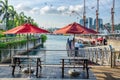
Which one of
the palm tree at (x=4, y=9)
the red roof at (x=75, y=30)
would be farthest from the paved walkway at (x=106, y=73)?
the palm tree at (x=4, y=9)

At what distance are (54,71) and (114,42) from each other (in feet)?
103

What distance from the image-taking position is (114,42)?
45125 millimetres

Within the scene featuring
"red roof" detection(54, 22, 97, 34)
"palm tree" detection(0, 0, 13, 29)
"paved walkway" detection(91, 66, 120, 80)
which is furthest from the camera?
"palm tree" detection(0, 0, 13, 29)

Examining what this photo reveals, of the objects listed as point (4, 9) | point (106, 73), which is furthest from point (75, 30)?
point (4, 9)

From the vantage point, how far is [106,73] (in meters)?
15.4

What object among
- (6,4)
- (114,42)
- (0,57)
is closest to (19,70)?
(0,57)

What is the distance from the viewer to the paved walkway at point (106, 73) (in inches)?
560

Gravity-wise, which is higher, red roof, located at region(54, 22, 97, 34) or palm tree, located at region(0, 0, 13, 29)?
palm tree, located at region(0, 0, 13, 29)

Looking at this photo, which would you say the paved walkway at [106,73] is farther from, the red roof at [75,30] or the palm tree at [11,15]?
the palm tree at [11,15]

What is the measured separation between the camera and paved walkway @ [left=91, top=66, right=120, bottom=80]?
560 inches

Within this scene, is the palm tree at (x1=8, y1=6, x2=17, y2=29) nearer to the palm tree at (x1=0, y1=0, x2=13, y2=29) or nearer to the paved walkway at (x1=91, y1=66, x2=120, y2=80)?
the palm tree at (x1=0, y1=0, x2=13, y2=29)

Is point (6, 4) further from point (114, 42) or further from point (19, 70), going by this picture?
point (19, 70)

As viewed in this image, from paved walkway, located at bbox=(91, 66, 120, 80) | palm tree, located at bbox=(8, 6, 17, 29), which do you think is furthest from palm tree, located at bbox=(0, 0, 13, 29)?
paved walkway, located at bbox=(91, 66, 120, 80)

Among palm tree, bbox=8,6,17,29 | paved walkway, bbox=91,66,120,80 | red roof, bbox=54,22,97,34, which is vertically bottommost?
paved walkway, bbox=91,66,120,80
